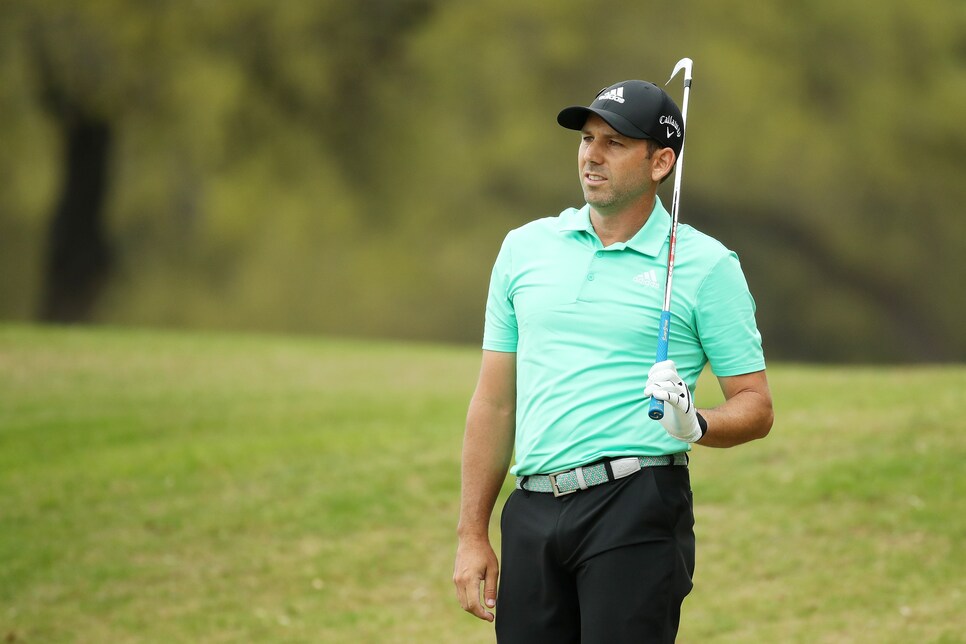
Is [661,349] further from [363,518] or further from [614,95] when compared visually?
[363,518]

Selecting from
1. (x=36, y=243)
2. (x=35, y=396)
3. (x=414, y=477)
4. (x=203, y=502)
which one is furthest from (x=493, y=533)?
(x=36, y=243)

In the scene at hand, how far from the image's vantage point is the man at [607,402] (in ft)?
9.18

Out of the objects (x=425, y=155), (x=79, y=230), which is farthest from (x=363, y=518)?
(x=79, y=230)

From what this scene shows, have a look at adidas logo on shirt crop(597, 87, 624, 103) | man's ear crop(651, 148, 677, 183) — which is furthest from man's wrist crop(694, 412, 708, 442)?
adidas logo on shirt crop(597, 87, 624, 103)

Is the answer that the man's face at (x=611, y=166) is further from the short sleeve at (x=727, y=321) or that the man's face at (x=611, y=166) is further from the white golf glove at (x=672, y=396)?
the white golf glove at (x=672, y=396)

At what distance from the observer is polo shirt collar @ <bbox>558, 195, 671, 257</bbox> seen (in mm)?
2957

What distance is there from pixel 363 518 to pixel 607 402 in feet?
16.4

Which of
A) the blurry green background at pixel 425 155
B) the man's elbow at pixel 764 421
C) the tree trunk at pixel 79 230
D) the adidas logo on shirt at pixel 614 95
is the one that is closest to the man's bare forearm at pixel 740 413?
the man's elbow at pixel 764 421

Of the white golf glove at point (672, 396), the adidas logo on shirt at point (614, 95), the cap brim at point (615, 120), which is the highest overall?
the adidas logo on shirt at point (614, 95)

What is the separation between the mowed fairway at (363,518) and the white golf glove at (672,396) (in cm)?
344

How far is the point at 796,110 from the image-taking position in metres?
21.2

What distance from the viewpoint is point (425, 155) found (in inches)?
887

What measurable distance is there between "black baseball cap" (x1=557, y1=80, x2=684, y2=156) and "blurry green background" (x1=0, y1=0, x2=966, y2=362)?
18.2m

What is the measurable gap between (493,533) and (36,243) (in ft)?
55.8
